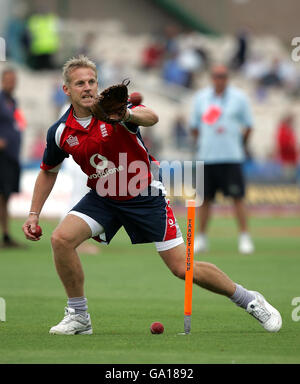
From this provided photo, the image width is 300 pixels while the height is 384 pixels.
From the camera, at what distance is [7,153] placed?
609 inches

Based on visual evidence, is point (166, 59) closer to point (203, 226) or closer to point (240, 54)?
point (240, 54)

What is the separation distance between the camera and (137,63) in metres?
34.0

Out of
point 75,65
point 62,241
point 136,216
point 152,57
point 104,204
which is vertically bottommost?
point 62,241

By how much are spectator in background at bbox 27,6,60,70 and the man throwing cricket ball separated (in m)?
23.8

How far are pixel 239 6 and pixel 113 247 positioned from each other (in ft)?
85.5

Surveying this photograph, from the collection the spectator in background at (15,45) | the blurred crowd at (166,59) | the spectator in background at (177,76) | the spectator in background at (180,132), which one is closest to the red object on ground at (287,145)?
the blurred crowd at (166,59)

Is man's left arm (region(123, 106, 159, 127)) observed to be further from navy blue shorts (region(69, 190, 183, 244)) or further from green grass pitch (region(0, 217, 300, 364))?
green grass pitch (region(0, 217, 300, 364))

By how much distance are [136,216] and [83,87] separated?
45.2 inches

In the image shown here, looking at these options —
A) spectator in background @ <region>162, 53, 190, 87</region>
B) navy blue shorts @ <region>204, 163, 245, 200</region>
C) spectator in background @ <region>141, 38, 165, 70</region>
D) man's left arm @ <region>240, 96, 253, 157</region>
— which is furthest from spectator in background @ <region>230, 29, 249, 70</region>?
navy blue shorts @ <region>204, 163, 245, 200</region>

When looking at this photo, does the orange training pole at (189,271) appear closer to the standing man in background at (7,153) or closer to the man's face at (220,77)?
the man's face at (220,77)

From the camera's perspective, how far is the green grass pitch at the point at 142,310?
22.8 feet

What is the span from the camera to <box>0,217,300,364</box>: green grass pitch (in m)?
6.96

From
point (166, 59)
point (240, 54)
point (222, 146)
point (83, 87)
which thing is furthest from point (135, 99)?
point (240, 54)
